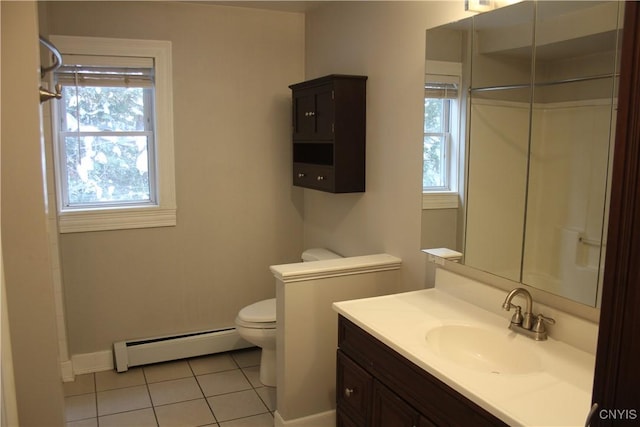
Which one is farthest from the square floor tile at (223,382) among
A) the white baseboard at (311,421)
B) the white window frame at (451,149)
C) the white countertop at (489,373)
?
the white window frame at (451,149)

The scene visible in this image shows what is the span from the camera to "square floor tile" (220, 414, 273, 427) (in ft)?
9.03

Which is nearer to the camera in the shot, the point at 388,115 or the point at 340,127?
the point at 388,115

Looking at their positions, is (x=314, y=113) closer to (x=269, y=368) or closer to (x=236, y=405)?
(x=269, y=368)

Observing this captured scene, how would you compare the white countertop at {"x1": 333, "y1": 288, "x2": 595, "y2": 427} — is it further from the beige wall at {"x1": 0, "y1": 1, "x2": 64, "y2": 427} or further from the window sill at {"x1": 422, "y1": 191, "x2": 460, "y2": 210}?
Answer: the beige wall at {"x1": 0, "y1": 1, "x2": 64, "y2": 427}

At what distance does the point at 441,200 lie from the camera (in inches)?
91.4

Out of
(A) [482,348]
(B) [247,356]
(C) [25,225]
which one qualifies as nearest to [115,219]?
(B) [247,356]

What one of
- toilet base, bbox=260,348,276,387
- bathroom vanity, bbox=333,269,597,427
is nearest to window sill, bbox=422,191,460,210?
bathroom vanity, bbox=333,269,597,427

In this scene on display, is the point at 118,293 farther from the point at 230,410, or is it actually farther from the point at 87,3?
the point at 87,3

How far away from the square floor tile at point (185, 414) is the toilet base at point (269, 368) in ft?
1.24

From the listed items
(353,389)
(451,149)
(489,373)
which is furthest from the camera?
(451,149)

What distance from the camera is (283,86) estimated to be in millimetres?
3627

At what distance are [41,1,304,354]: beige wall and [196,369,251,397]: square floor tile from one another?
43 cm

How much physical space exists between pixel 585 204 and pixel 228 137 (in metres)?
2.42

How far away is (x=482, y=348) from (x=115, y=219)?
7.87 ft
